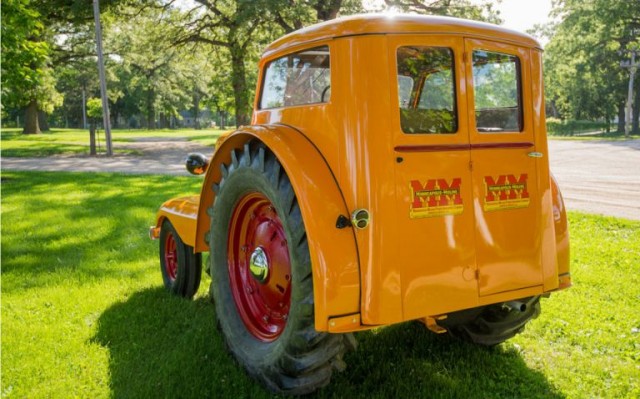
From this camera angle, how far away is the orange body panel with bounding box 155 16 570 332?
2.57 meters

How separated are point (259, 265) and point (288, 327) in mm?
591

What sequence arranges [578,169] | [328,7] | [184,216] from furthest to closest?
[328,7], [578,169], [184,216]

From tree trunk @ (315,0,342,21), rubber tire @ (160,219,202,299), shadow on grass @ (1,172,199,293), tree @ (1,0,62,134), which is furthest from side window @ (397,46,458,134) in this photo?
tree trunk @ (315,0,342,21)

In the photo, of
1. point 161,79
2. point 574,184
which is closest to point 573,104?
point 161,79

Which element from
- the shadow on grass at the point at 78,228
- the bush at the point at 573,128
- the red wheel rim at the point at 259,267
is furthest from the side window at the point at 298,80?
the bush at the point at 573,128

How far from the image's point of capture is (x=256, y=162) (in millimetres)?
2971

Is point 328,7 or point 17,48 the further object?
point 328,7

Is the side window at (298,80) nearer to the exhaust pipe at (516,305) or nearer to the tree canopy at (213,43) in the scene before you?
the exhaust pipe at (516,305)

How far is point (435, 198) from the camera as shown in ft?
8.91

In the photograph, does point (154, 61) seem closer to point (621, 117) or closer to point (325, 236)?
point (325, 236)

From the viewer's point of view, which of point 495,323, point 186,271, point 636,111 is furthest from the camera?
point 636,111

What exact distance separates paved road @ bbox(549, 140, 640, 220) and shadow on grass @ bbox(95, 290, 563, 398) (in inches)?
225

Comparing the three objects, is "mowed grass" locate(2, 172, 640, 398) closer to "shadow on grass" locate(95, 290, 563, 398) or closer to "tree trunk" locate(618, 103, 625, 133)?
"shadow on grass" locate(95, 290, 563, 398)

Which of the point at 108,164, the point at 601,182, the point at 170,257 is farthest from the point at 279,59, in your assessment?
the point at 108,164
